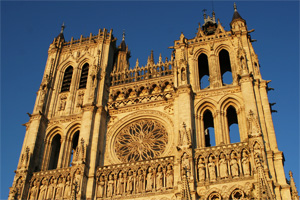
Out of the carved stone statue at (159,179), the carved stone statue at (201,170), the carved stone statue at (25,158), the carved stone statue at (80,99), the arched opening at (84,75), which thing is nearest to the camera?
the carved stone statue at (201,170)

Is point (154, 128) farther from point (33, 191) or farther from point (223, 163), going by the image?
point (33, 191)

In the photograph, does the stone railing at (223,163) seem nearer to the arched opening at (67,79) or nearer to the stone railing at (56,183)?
the stone railing at (56,183)

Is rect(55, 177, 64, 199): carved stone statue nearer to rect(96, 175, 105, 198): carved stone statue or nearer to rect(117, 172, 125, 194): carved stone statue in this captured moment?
rect(96, 175, 105, 198): carved stone statue

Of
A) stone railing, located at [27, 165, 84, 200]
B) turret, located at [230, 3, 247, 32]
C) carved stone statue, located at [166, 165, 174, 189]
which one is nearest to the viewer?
carved stone statue, located at [166, 165, 174, 189]

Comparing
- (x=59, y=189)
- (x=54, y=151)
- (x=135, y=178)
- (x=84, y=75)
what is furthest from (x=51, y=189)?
(x=84, y=75)

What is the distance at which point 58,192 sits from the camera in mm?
23250

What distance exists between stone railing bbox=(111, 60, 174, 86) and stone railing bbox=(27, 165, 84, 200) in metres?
7.70

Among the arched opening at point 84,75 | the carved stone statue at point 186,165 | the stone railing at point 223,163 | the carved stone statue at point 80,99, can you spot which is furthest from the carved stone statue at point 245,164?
the arched opening at point 84,75

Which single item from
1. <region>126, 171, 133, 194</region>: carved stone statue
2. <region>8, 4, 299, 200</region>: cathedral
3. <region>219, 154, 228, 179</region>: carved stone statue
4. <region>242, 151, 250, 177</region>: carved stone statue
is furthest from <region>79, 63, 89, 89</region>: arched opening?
<region>242, 151, 250, 177</region>: carved stone statue

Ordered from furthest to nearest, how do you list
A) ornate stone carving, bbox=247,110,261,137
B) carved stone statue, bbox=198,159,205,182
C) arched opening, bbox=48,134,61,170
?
1. arched opening, bbox=48,134,61,170
2. ornate stone carving, bbox=247,110,261,137
3. carved stone statue, bbox=198,159,205,182

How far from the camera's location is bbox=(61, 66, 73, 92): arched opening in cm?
2998

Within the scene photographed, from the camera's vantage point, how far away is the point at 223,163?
21.6 meters

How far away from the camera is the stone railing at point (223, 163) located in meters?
20.9

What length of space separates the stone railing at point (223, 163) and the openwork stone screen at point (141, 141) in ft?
10.0
